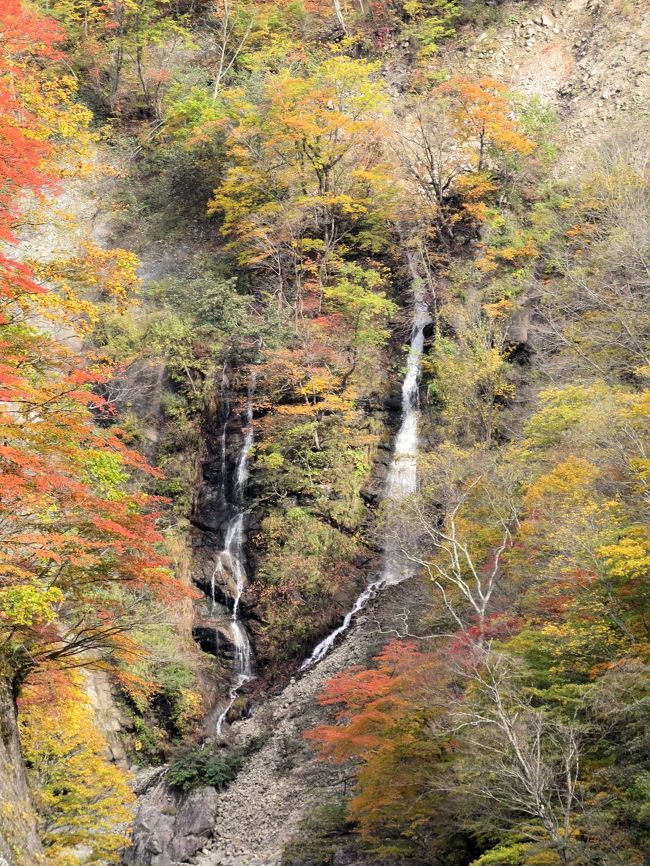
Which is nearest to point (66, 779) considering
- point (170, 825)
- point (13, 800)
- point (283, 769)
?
point (13, 800)

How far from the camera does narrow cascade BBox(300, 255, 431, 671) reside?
21.6m

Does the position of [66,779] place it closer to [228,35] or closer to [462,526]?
[462,526]

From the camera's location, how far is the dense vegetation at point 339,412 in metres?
9.74

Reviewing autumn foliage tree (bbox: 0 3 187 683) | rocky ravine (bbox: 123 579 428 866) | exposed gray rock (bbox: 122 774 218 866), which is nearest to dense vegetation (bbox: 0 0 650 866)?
autumn foliage tree (bbox: 0 3 187 683)

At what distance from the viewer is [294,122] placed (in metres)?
26.9

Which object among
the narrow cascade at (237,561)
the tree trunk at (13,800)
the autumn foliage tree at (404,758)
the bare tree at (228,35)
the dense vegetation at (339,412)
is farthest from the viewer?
the bare tree at (228,35)

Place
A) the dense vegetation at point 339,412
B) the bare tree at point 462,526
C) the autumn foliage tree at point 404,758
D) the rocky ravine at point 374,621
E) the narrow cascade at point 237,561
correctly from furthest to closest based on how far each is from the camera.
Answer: the narrow cascade at point 237,561 → the rocky ravine at point 374,621 → the bare tree at point 462,526 → the autumn foliage tree at point 404,758 → the dense vegetation at point 339,412

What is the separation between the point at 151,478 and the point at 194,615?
4.70m

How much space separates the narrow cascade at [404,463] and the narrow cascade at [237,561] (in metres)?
1.94

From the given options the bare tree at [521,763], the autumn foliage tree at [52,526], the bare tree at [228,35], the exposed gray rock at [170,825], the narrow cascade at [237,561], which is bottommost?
the exposed gray rock at [170,825]

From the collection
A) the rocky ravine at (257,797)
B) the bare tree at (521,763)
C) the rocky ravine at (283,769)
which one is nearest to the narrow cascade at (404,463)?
the rocky ravine at (283,769)

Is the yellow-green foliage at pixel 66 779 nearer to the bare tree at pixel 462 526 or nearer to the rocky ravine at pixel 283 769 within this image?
the rocky ravine at pixel 283 769

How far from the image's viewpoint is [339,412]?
2497cm

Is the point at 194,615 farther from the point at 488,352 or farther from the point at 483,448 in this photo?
the point at 488,352
